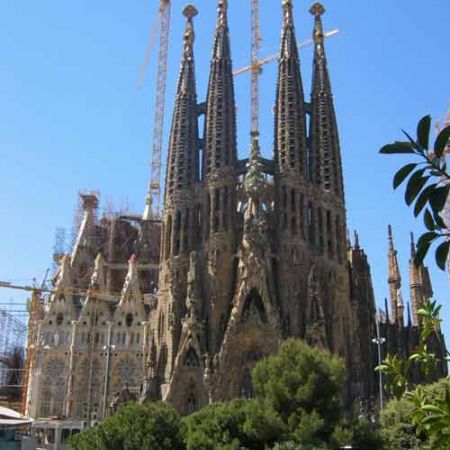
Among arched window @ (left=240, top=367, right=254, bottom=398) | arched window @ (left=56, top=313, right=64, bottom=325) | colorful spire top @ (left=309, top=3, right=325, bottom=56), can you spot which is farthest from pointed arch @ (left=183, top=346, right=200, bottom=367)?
colorful spire top @ (left=309, top=3, right=325, bottom=56)

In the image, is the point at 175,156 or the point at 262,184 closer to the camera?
the point at 262,184

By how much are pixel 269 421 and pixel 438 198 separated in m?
29.6

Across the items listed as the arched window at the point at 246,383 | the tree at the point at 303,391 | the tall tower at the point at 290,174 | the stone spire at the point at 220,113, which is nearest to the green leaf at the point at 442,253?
the tree at the point at 303,391

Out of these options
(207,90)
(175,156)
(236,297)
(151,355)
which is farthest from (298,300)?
(207,90)

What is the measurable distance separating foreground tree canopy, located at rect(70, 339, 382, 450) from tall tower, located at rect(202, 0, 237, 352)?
24.9 m

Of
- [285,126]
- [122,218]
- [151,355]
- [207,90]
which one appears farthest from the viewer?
[122,218]

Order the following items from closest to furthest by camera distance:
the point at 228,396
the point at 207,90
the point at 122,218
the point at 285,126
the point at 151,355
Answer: the point at 228,396, the point at 151,355, the point at 285,126, the point at 207,90, the point at 122,218

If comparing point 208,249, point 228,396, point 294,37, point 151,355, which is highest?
point 294,37

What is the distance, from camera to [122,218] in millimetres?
87000

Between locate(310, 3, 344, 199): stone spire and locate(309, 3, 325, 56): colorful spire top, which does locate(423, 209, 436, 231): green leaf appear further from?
locate(309, 3, 325, 56): colorful spire top

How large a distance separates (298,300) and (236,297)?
18.9 ft

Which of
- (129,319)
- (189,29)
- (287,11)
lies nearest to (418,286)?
(129,319)

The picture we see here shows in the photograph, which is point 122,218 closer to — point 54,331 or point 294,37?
point 54,331

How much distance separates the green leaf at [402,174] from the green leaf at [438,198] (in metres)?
0.26
